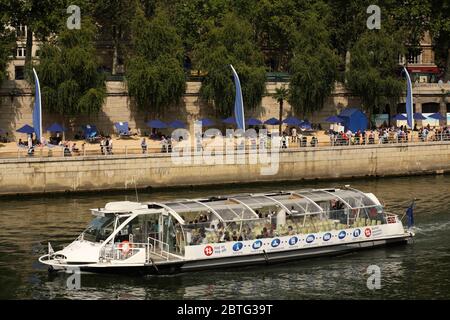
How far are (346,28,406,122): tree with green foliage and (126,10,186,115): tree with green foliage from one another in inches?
597

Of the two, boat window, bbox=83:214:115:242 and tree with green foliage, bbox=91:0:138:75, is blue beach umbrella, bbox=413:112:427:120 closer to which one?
tree with green foliage, bbox=91:0:138:75

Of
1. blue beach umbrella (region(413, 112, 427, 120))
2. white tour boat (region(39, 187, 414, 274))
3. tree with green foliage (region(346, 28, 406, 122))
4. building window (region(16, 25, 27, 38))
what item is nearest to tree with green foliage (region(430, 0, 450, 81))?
tree with green foliage (region(346, 28, 406, 122))

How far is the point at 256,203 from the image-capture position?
49.8 m

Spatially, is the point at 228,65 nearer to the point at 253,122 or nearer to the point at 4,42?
the point at 253,122

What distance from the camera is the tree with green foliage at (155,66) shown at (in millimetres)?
84438

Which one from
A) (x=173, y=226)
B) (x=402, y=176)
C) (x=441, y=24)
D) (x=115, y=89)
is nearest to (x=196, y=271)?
(x=173, y=226)

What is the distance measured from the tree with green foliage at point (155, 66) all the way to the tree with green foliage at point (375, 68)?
49.8ft

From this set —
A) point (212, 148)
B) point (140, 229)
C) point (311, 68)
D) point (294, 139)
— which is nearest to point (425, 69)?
point (311, 68)

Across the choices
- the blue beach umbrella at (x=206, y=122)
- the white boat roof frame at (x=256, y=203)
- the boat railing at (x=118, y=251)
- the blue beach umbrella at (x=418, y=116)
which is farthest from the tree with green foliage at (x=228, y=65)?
the boat railing at (x=118, y=251)

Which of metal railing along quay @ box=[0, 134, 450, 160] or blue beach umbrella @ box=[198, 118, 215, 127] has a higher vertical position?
blue beach umbrella @ box=[198, 118, 215, 127]

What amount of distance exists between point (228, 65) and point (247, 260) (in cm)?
3960

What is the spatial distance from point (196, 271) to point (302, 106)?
43.6m

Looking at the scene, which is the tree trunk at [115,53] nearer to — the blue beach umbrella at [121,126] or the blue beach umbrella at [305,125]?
the blue beach umbrella at [121,126]

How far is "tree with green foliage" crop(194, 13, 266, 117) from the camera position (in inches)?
3408
